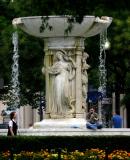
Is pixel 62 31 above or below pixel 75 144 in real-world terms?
above

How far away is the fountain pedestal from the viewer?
31.5 metres

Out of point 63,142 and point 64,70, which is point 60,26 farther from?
point 63,142

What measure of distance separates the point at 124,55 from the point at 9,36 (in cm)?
491

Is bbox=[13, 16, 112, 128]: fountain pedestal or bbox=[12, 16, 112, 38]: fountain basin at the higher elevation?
bbox=[12, 16, 112, 38]: fountain basin

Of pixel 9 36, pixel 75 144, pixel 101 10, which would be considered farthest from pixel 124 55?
pixel 101 10

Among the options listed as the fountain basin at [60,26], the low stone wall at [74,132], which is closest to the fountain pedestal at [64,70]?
the fountain basin at [60,26]

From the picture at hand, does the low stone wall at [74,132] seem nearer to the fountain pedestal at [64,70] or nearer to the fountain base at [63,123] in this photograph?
the fountain base at [63,123]

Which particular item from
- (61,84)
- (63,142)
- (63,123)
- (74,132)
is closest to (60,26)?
(61,84)

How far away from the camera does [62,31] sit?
31172 mm

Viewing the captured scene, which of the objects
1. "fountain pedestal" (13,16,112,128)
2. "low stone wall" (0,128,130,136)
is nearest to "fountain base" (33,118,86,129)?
"fountain pedestal" (13,16,112,128)

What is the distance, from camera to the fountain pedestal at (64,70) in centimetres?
3155

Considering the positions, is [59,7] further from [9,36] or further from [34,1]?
[9,36]

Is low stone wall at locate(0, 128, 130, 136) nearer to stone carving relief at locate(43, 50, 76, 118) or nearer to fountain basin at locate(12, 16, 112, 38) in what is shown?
stone carving relief at locate(43, 50, 76, 118)

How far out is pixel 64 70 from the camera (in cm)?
3167
